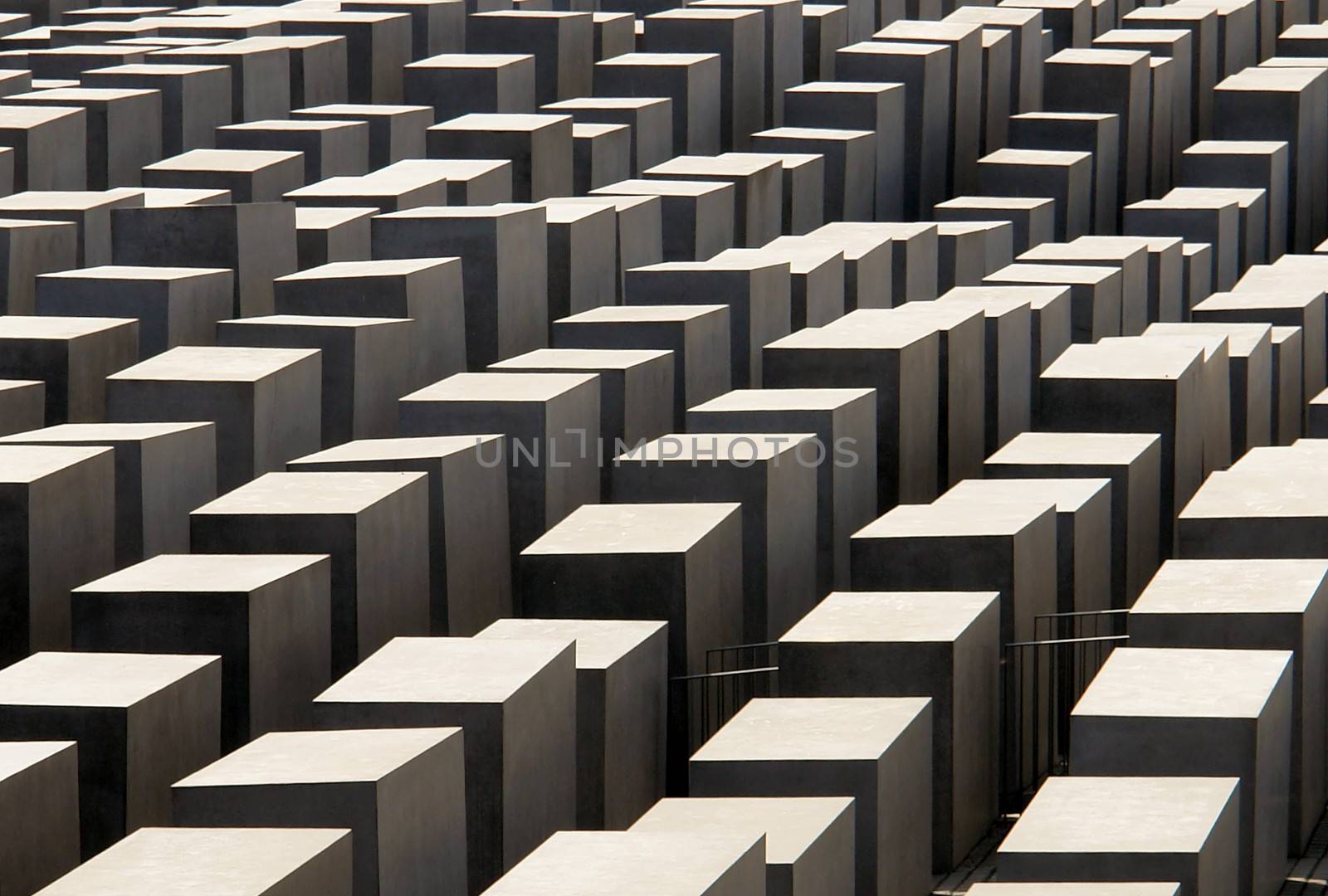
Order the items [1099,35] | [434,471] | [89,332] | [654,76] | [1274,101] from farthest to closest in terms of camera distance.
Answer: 1. [1099,35]
2. [1274,101]
3. [654,76]
4. [89,332]
5. [434,471]

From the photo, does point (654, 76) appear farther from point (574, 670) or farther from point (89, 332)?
point (574, 670)

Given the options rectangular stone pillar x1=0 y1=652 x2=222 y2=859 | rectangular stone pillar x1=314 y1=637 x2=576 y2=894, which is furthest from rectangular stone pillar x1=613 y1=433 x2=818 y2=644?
rectangular stone pillar x1=0 y1=652 x2=222 y2=859

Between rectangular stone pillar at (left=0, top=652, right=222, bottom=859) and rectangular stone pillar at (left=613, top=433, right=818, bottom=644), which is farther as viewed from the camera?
rectangular stone pillar at (left=613, top=433, right=818, bottom=644)

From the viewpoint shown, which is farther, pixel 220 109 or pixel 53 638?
pixel 220 109

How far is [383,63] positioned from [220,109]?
4.50 metres

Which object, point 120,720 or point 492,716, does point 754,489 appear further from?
point 120,720

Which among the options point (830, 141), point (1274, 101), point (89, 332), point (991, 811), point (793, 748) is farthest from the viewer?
point (1274, 101)

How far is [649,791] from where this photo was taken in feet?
55.2

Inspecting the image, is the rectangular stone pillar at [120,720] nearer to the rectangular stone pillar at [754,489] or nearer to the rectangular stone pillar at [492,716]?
the rectangular stone pillar at [492,716]

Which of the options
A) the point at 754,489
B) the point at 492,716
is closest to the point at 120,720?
the point at 492,716

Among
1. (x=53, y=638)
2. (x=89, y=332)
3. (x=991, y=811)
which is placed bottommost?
(x=991, y=811)

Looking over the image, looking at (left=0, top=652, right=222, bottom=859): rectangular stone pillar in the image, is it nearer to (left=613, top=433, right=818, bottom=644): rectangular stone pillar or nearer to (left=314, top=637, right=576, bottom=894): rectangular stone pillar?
(left=314, top=637, right=576, bottom=894): rectangular stone pillar

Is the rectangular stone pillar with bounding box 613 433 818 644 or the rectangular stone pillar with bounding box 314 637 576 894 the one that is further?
the rectangular stone pillar with bounding box 613 433 818 644

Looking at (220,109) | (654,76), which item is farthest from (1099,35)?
(220,109)
